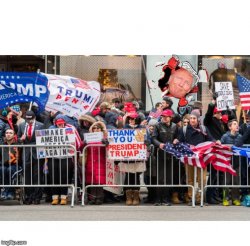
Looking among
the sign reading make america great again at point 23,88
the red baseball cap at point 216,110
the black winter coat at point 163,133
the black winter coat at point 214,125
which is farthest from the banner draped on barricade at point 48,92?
the red baseball cap at point 216,110

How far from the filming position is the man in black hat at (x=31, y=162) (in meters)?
12.6

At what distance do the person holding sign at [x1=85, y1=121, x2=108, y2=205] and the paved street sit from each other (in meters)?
0.38

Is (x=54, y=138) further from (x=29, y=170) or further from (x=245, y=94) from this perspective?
(x=245, y=94)

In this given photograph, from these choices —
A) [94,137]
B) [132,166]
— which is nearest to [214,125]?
[132,166]

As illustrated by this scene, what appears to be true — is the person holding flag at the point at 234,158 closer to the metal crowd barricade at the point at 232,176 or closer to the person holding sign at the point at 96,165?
the metal crowd barricade at the point at 232,176

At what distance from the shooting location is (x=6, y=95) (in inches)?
506

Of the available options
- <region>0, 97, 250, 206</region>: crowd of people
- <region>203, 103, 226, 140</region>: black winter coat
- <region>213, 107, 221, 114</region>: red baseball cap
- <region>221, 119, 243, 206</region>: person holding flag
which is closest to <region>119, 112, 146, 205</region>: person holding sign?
<region>0, 97, 250, 206</region>: crowd of people

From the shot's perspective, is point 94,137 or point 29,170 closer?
point 94,137

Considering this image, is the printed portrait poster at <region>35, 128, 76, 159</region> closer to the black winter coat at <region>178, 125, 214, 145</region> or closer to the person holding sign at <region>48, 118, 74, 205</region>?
the person holding sign at <region>48, 118, 74, 205</region>

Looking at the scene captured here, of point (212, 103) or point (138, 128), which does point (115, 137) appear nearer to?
point (138, 128)

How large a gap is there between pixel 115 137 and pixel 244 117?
3.23 metres

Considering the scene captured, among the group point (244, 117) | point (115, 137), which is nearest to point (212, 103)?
point (244, 117)

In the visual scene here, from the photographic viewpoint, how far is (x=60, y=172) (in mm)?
12578

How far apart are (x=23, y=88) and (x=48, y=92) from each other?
50 centimetres
